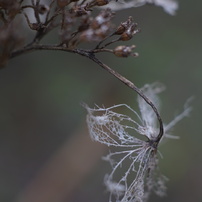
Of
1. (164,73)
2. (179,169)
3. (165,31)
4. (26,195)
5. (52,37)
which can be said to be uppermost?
(165,31)

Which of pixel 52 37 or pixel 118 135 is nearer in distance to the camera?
pixel 118 135

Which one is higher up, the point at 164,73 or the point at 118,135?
the point at 164,73

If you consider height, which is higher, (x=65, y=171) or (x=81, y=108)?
(x=81, y=108)

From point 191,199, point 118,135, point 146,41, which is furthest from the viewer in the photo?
point 146,41

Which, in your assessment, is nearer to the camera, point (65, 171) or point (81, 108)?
point (65, 171)

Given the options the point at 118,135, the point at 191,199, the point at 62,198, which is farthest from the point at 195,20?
the point at 118,135

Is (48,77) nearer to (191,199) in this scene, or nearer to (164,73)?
(164,73)

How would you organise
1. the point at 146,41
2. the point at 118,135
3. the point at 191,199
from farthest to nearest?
1. the point at 146,41
2. the point at 191,199
3. the point at 118,135
